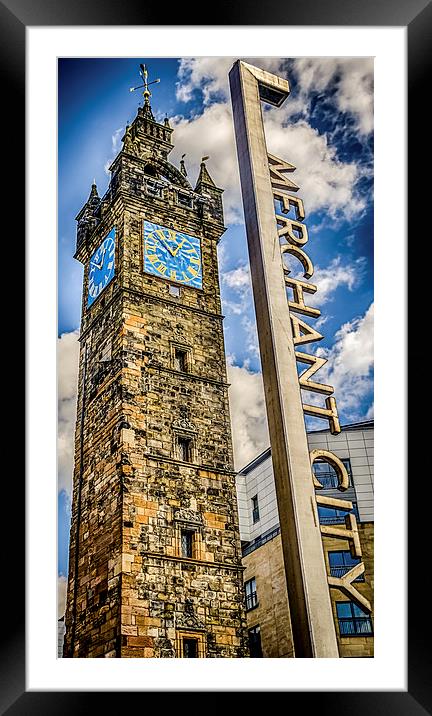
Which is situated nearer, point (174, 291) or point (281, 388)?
point (281, 388)

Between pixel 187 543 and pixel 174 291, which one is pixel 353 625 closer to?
pixel 187 543

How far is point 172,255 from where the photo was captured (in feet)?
51.4

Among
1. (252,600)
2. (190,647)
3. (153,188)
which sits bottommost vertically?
(190,647)

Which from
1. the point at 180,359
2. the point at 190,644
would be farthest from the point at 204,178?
the point at 190,644

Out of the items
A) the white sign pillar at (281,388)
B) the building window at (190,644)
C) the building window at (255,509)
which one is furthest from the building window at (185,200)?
the building window at (190,644)

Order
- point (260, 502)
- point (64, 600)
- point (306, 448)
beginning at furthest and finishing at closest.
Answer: point (260, 502) → point (64, 600) → point (306, 448)

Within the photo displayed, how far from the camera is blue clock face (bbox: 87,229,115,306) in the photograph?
49.7 ft

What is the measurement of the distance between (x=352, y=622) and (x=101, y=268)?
779cm

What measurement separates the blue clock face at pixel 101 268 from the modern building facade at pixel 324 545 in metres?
4.43

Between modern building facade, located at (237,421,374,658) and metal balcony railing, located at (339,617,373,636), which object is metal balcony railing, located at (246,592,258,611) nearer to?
modern building facade, located at (237,421,374,658)
